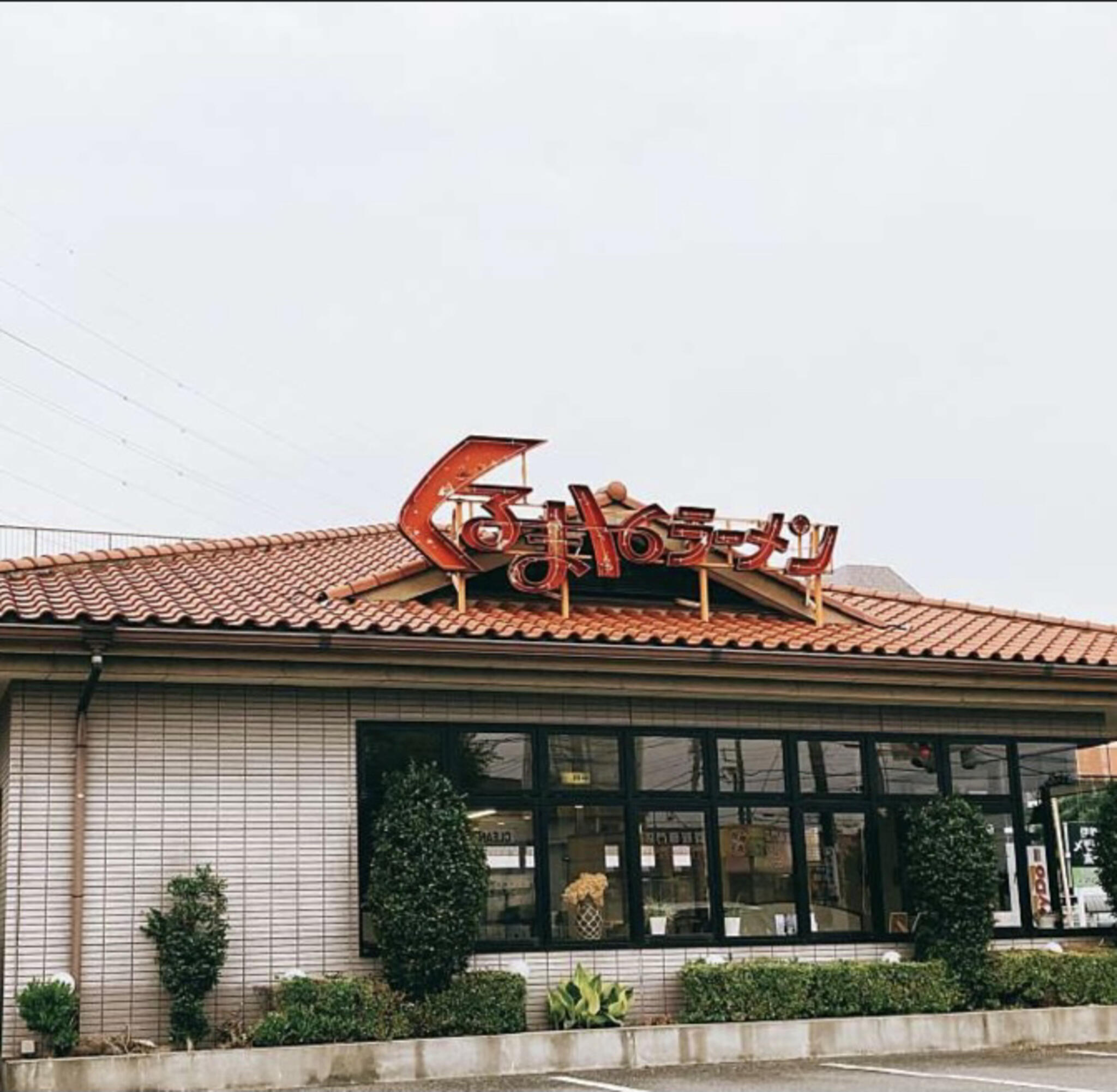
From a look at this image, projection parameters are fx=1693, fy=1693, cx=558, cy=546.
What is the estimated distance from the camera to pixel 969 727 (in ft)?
56.6

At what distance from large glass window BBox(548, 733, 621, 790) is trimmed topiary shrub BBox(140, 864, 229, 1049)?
3432mm

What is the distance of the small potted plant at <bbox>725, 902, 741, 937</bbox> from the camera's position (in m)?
16.0

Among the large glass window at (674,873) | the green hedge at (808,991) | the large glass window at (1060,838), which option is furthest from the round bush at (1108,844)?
the large glass window at (674,873)

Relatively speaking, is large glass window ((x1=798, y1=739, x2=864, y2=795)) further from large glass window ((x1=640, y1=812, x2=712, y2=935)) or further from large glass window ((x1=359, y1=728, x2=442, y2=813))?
large glass window ((x1=359, y1=728, x2=442, y2=813))

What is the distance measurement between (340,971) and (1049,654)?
7801 mm

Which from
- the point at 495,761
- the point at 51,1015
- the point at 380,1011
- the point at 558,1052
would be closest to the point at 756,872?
the point at 495,761

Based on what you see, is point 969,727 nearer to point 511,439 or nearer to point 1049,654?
point 1049,654

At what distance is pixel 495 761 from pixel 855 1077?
4364mm

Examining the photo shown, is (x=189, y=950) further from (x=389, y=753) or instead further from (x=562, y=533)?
(x=562, y=533)

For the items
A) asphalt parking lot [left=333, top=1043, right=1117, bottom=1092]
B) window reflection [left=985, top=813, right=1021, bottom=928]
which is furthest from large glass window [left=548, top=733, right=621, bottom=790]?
window reflection [left=985, top=813, right=1021, bottom=928]

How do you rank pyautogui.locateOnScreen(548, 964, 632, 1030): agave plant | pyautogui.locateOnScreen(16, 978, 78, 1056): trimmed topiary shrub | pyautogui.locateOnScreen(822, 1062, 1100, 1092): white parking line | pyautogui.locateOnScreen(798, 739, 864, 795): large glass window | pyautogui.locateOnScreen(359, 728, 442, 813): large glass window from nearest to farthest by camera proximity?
pyautogui.locateOnScreen(822, 1062, 1100, 1092): white parking line, pyautogui.locateOnScreen(16, 978, 78, 1056): trimmed topiary shrub, pyautogui.locateOnScreen(548, 964, 632, 1030): agave plant, pyautogui.locateOnScreen(359, 728, 442, 813): large glass window, pyautogui.locateOnScreen(798, 739, 864, 795): large glass window

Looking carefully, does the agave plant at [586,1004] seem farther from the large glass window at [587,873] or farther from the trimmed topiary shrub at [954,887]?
the trimmed topiary shrub at [954,887]

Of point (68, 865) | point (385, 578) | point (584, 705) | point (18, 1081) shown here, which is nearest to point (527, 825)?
point (584, 705)

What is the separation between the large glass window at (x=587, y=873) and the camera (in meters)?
15.5
